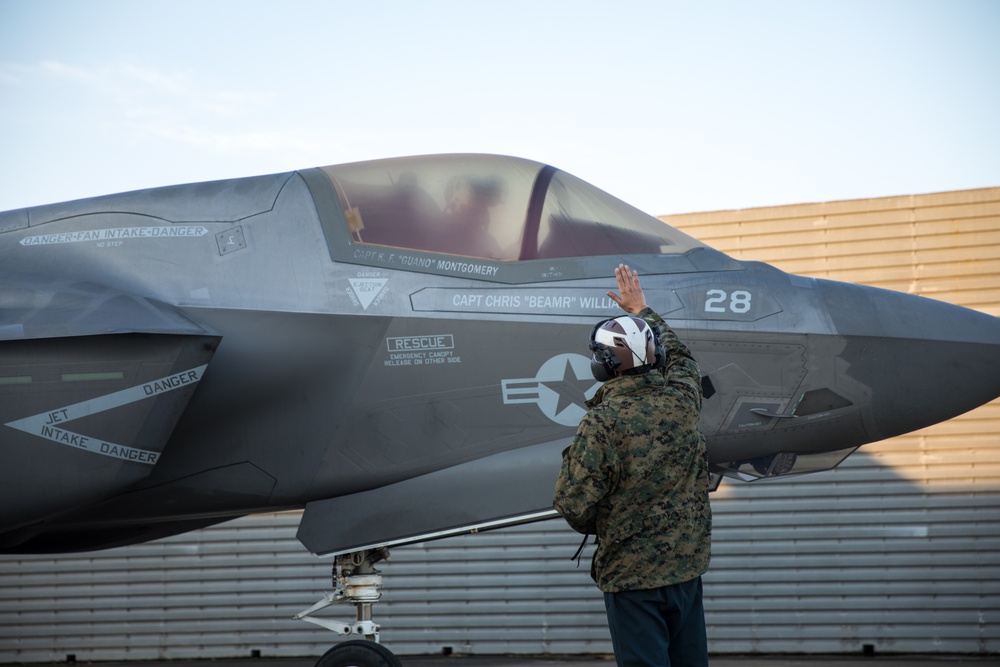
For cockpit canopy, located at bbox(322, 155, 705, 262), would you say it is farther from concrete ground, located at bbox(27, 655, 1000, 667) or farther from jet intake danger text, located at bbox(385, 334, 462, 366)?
concrete ground, located at bbox(27, 655, 1000, 667)

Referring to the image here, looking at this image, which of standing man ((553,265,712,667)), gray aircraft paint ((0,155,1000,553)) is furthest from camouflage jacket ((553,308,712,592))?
gray aircraft paint ((0,155,1000,553))

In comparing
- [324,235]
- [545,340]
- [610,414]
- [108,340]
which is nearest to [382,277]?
[324,235]

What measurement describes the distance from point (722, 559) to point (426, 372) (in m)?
6.74

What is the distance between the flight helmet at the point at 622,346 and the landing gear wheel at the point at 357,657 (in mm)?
2126

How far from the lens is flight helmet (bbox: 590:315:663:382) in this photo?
3.65m

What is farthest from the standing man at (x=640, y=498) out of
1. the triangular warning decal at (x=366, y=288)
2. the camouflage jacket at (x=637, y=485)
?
the triangular warning decal at (x=366, y=288)

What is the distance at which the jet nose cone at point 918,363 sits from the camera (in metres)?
4.57

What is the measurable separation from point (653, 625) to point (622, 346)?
3.38 feet

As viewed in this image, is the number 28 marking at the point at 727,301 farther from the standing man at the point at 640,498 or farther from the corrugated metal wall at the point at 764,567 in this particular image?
the corrugated metal wall at the point at 764,567

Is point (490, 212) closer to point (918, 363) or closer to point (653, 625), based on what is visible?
point (918, 363)

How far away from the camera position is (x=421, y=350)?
495 centimetres

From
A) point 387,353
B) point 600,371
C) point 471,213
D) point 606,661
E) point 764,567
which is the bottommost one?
point 606,661

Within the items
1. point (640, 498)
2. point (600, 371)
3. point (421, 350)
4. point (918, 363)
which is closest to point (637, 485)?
point (640, 498)

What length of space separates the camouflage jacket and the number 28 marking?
114 cm
